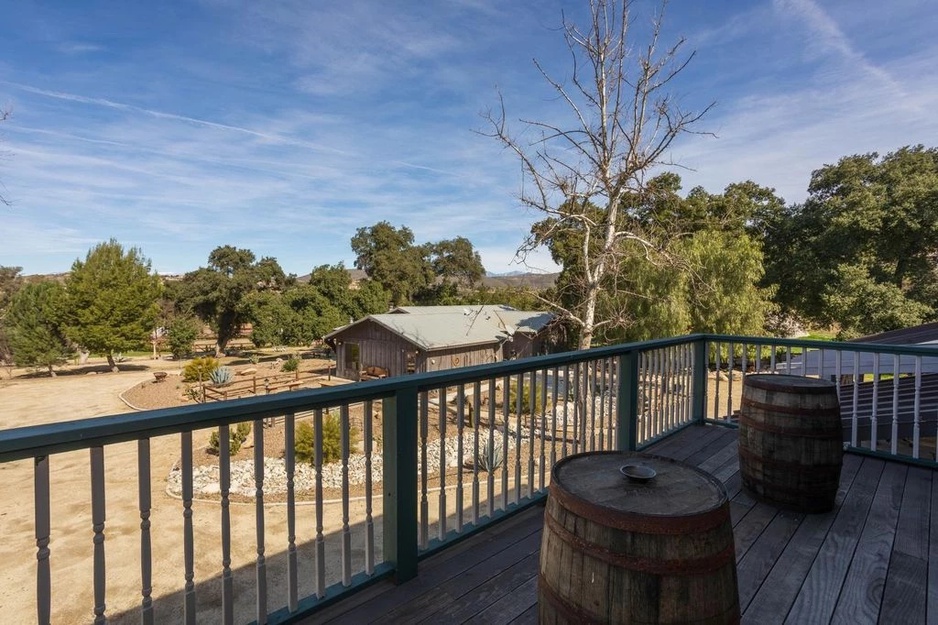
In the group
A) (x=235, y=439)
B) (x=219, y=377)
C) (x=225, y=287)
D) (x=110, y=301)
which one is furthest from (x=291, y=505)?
(x=225, y=287)

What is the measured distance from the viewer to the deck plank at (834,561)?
1.77 m

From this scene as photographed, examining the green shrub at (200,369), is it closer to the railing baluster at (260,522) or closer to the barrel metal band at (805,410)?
the railing baluster at (260,522)

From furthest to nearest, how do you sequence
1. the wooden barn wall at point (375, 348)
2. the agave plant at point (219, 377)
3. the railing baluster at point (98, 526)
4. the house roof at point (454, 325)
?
the wooden barn wall at point (375, 348), the house roof at point (454, 325), the agave plant at point (219, 377), the railing baluster at point (98, 526)

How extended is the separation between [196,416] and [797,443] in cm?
285

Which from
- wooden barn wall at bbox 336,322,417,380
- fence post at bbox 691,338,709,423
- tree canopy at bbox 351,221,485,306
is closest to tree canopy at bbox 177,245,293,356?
tree canopy at bbox 351,221,485,306

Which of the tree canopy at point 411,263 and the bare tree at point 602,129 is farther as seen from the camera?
the tree canopy at point 411,263

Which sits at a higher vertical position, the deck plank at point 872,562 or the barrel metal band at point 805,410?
the barrel metal band at point 805,410

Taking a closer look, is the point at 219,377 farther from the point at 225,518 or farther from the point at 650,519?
the point at 650,519

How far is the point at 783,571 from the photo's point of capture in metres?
2.04

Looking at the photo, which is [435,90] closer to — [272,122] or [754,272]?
[272,122]

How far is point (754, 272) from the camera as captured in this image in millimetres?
16078

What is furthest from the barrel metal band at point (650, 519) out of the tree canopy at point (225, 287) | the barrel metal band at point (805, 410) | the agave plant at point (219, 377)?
the tree canopy at point (225, 287)

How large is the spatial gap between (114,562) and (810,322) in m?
25.1

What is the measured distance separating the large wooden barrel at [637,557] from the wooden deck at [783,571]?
0.74 m
